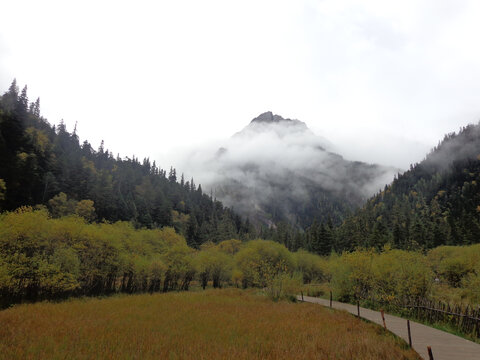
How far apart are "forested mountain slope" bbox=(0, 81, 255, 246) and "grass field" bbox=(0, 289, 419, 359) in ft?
131

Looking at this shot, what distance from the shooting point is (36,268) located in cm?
2919

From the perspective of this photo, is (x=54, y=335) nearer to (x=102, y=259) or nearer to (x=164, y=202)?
(x=102, y=259)

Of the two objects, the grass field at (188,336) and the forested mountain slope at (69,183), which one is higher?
the forested mountain slope at (69,183)

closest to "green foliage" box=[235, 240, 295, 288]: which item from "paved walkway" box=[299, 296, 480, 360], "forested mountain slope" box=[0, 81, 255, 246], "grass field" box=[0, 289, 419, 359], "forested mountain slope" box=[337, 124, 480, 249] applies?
"forested mountain slope" box=[337, 124, 480, 249]

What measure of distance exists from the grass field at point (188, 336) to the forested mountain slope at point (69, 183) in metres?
40.0

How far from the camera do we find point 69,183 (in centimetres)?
8831

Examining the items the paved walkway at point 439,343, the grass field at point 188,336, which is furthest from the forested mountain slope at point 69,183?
the paved walkway at point 439,343

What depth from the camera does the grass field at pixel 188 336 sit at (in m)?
13.4

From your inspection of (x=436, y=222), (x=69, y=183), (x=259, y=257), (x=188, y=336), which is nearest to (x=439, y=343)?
(x=188, y=336)

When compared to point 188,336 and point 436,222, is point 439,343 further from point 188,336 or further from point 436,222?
point 436,222

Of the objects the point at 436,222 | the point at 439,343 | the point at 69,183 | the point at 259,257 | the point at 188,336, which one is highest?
the point at 69,183

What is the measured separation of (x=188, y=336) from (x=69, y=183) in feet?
288

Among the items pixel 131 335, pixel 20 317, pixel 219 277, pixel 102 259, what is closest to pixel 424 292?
pixel 131 335

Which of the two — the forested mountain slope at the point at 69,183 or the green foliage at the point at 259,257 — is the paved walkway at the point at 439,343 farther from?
the forested mountain slope at the point at 69,183
